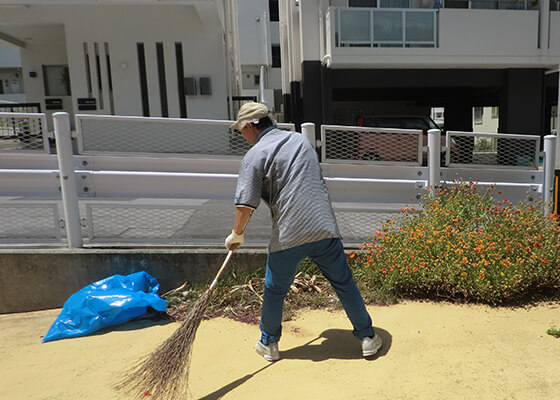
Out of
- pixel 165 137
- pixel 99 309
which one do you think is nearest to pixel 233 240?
pixel 99 309

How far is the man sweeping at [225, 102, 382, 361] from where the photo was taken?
2.58 m

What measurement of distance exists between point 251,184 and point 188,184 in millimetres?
1539

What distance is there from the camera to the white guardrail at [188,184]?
3.85 meters

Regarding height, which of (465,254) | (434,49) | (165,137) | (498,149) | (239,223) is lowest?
(465,254)

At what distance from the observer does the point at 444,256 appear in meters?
3.43

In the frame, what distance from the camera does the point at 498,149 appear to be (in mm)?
5230

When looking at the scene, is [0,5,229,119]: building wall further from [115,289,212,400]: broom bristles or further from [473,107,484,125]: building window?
[473,107,484,125]: building window

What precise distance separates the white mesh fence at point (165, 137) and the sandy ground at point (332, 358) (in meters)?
1.78

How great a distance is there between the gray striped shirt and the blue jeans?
77 millimetres

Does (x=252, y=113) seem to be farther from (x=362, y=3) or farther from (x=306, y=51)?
(x=362, y=3)

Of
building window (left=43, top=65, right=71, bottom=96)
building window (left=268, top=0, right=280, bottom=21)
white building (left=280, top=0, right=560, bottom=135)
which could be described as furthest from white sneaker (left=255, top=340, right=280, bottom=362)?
building window (left=268, top=0, right=280, bottom=21)

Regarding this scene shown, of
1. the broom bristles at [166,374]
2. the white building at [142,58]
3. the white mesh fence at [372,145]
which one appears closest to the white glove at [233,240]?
the broom bristles at [166,374]

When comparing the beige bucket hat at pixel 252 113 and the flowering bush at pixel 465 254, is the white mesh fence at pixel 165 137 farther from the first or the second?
the flowering bush at pixel 465 254

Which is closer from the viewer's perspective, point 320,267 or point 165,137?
point 320,267
